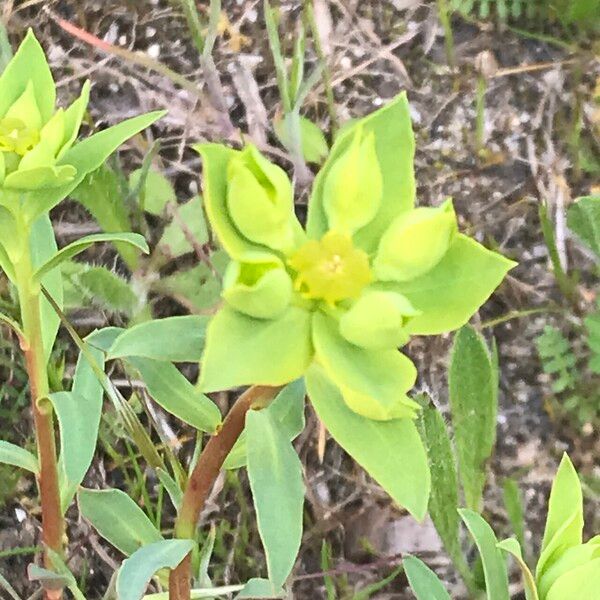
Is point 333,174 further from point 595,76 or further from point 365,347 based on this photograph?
point 595,76

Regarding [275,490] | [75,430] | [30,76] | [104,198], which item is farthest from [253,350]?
[104,198]

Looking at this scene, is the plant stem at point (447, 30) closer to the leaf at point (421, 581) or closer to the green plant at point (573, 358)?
the green plant at point (573, 358)

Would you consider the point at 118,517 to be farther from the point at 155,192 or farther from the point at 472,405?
the point at 155,192

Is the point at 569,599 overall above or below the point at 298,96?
below

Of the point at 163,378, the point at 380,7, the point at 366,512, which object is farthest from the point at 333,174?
the point at 380,7

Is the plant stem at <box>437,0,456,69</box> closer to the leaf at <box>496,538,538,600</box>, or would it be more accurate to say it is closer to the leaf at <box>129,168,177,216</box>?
the leaf at <box>129,168,177,216</box>

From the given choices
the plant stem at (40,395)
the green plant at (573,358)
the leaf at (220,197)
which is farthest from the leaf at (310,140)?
the leaf at (220,197)
